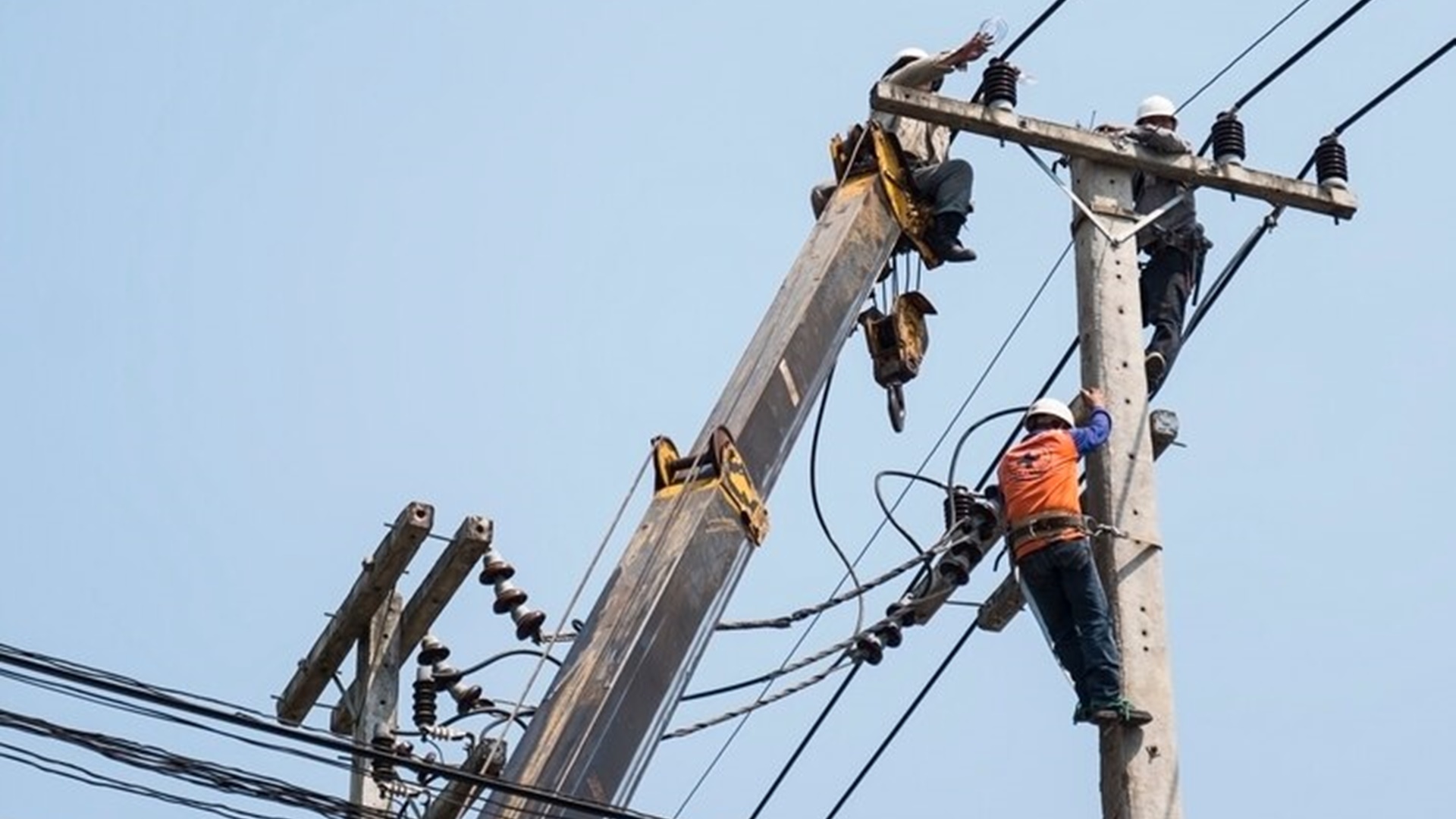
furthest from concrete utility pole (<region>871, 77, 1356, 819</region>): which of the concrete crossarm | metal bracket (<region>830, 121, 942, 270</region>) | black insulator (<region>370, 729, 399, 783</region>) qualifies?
black insulator (<region>370, 729, 399, 783</region>)

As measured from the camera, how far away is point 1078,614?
39.0 feet

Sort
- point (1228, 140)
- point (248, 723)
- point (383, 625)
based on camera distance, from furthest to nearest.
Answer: point (383, 625) < point (1228, 140) < point (248, 723)

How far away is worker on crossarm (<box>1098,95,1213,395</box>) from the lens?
45.4 ft

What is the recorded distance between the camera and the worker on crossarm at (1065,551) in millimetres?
11648

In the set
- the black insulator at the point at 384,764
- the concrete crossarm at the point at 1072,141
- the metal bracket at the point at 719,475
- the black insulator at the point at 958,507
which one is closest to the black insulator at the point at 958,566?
the black insulator at the point at 958,507

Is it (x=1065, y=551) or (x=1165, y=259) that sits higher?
(x=1165, y=259)

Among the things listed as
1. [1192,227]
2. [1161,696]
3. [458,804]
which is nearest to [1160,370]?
[1192,227]

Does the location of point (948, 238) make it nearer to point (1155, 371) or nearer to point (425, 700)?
point (1155, 371)

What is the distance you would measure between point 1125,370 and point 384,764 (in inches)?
134

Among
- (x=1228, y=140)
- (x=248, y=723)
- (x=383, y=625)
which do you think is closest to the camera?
(x=248, y=723)

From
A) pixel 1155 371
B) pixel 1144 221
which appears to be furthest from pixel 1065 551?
pixel 1155 371

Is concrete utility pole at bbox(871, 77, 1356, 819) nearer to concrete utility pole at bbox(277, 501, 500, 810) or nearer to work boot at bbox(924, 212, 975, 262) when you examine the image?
work boot at bbox(924, 212, 975, 262)

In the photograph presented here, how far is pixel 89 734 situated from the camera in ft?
32.9

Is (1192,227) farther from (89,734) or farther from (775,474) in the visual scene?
(89,734)
